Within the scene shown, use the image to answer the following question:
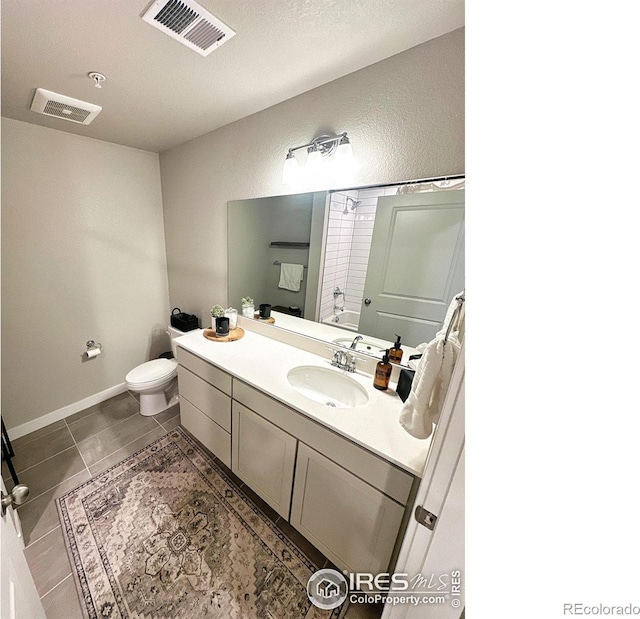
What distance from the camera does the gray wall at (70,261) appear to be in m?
1.65

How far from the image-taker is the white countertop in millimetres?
896

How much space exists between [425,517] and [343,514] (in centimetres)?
51

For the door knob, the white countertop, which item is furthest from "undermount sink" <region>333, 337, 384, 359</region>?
the door knob

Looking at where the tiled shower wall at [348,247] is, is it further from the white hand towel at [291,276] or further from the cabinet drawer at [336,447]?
the cabinet drawer at [336,447]

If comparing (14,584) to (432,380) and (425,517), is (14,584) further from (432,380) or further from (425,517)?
(432,380)

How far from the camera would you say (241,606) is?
3.49ft

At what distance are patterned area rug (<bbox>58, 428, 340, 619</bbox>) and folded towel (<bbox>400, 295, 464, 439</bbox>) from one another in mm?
1045

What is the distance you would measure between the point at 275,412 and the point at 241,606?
812 millimetres

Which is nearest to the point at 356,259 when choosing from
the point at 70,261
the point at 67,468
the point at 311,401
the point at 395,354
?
the point at 395,354

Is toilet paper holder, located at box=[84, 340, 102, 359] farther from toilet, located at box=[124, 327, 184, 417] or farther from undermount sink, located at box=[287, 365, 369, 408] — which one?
undermount sink, located at box=[287, 365, 369, 408]

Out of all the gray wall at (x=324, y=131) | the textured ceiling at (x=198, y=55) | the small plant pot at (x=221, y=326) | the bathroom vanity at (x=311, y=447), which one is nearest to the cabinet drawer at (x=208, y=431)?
the bathroom vanity at (x=311, y=447)

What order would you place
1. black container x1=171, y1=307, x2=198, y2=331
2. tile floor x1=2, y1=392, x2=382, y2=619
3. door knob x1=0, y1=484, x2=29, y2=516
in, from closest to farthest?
1. door knob x1=0, y1=484, x2=29, y2=516
2. tile floor x1=2, y1=392, x2=382, y2=619
3. black container x1=171, y1=307, x2=198, y2=331

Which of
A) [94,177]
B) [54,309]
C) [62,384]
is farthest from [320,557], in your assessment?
[94,177]
